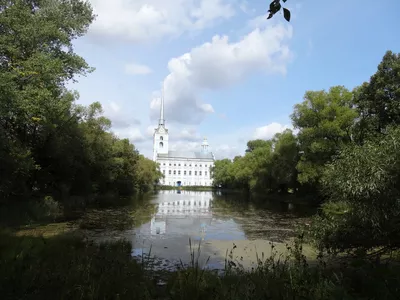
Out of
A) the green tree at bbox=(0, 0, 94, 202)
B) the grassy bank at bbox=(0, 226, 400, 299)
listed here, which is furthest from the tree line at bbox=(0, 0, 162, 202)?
the grassy bank at bbox=(0, 226, 400, 299)

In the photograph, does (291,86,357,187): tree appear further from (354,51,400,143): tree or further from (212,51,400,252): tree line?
(354,51,400,143): tree

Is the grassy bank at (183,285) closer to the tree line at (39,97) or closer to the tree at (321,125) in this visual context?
the tree line at (39,97)

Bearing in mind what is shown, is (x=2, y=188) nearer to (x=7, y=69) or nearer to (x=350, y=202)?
(x=7, y=69)

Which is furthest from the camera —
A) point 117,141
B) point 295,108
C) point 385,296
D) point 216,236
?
point 117,141

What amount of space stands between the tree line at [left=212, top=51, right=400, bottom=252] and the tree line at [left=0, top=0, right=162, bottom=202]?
1480 cm

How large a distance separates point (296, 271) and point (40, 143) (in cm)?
2423

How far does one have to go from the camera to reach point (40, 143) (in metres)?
26.3

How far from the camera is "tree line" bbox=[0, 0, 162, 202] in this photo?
18734 mm

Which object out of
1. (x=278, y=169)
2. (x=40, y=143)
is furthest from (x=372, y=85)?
(x=40, y=143)

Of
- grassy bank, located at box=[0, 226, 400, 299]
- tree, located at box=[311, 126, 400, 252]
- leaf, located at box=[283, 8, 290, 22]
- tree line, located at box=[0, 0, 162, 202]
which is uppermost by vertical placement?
tree line, located at box=[0, 0, 162, 202]

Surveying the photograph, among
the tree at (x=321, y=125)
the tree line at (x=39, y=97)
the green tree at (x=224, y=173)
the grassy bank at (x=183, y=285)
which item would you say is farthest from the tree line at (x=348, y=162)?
the green tree at (x=224, y=173)

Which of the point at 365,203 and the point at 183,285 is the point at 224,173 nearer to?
the point at 365,203

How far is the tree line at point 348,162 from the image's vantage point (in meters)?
10.6

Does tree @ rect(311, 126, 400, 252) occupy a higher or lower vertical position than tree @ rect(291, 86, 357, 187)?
lower
